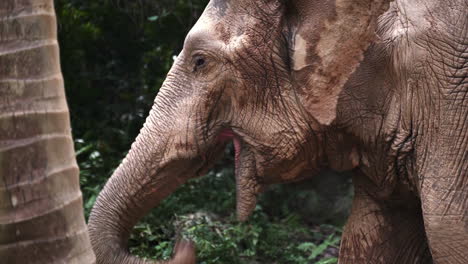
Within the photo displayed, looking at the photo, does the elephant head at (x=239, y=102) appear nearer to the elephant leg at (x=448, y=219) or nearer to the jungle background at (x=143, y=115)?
the elephant leg at (x=448, y=219)

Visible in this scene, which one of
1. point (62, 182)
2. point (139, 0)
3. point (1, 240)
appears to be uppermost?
point (139, 0)

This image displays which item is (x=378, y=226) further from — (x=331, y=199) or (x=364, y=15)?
(x=331, y=199)

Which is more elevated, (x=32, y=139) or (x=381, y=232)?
(x=32, y=139)

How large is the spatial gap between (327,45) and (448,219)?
37.6 inches

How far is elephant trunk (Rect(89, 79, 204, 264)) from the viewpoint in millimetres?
3893

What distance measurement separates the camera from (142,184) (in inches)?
156

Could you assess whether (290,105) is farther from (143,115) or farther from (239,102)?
(143,115)

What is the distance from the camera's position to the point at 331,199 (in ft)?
23.9

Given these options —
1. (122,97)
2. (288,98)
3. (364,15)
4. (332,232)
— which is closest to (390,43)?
(364,15)

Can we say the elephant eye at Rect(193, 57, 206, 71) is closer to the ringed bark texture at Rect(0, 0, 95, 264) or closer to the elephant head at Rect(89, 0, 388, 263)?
the elephant head at Rect(89, 0, 388, 263)

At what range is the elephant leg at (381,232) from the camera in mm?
4246

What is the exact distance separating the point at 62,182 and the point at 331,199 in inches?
200

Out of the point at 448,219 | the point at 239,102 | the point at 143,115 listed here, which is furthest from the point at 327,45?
the point at 143,115

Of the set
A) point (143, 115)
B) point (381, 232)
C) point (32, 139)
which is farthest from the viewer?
point (143, 115)
